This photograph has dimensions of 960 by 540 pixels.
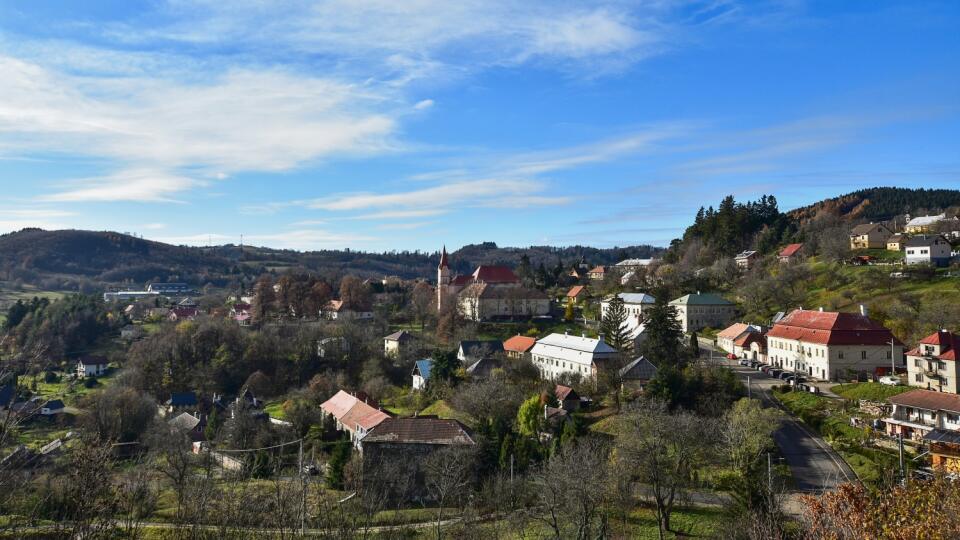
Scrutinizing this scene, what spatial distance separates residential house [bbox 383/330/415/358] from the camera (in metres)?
49.5

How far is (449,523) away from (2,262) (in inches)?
5504

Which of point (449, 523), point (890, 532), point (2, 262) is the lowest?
point (449, 523)

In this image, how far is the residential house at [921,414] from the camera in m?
26.8

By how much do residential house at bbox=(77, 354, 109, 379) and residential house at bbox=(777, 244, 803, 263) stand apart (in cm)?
6266

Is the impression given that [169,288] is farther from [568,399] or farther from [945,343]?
[945,343]

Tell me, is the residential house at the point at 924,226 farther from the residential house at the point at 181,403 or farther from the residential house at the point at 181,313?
the residential house at the point at 181,313

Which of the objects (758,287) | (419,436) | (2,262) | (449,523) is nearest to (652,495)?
(449,523)

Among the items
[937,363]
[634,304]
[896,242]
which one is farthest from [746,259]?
[937,363]

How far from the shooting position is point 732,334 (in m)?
49.1

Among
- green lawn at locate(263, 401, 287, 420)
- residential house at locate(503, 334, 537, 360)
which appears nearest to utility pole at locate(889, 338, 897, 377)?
residential house at locate(503, 334, 537, 360)

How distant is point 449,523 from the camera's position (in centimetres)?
2139

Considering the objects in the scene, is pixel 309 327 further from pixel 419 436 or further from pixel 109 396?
pixel 419 436

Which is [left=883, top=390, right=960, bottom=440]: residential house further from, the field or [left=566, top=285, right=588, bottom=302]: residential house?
the field

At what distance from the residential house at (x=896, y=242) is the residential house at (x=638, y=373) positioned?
43395 millimetres
